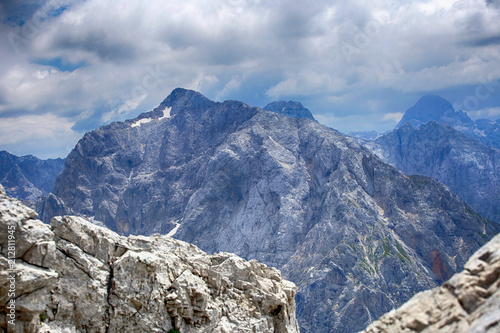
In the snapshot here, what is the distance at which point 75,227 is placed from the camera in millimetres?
40438

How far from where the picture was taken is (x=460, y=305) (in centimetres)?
2158

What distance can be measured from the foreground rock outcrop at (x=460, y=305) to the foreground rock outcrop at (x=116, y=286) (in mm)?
22662

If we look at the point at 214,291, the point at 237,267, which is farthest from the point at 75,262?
the point at 237,267

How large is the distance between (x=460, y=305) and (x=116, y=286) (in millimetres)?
30567

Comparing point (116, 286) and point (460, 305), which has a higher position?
point (116, 286)

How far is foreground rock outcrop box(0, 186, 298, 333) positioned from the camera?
3275cm

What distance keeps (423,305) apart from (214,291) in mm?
25986

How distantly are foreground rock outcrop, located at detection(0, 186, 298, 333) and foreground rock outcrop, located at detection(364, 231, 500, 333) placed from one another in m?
22.7

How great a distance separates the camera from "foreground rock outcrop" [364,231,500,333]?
20281mm

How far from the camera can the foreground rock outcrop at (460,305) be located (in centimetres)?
2028

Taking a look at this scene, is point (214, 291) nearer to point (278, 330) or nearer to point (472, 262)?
point (278, 330)

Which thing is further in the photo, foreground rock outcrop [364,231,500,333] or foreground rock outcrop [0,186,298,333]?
foreground rock outcrop [0,186,298,333]

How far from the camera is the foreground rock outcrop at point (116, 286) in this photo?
1289 inches

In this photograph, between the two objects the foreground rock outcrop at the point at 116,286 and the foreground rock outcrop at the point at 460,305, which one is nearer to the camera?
the foreground rock outcrop at the point at 460,305
